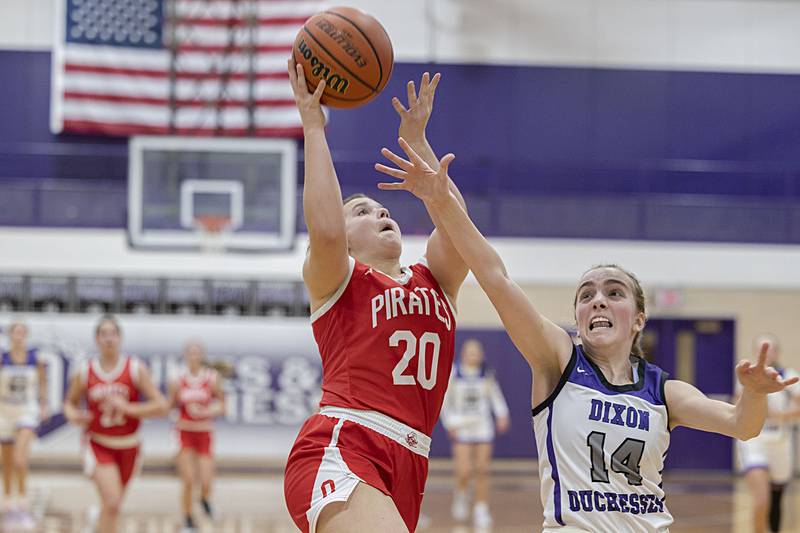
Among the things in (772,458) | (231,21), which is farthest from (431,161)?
(231,21)

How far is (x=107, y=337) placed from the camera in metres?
6.74

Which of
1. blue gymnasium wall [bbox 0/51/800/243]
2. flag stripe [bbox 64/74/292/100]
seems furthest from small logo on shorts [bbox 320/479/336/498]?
flag stripe [bbox 64/74/292/100]

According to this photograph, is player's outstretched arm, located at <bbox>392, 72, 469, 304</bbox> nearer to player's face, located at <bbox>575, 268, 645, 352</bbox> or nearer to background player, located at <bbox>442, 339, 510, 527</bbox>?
player's face, located at <bbox>575, 268, 645, 352</bbox>

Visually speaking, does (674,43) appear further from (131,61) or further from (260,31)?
(131,61)

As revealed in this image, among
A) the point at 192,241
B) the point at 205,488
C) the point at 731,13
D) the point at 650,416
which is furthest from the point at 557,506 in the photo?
the point at 731,13

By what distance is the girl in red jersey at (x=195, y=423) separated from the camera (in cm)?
894

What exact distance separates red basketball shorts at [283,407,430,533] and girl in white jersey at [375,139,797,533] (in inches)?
16.1

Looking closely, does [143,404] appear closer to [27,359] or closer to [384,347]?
[27,359]

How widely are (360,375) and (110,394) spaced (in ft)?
14.1

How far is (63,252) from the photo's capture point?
13508 mm

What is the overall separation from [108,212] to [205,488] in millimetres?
5760

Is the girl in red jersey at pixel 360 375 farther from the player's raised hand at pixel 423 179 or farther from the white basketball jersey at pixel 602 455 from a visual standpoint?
the white basketball jersey at pixel 602 455

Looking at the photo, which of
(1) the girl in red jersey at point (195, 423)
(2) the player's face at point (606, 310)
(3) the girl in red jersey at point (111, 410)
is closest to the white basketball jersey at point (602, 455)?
(2) the player's face at point (606, 310)

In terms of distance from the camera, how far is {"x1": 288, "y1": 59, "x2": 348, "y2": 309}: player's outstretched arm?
2.86m
